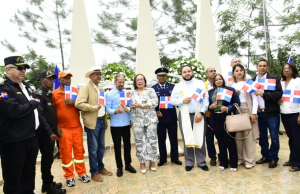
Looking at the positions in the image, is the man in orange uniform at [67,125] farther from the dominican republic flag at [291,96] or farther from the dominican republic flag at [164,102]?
the dominican republic flag at [291,96]

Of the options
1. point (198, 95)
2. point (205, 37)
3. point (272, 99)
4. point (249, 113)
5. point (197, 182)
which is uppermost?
point (205, 37)

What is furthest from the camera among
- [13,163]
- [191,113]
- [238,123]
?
[191,113]

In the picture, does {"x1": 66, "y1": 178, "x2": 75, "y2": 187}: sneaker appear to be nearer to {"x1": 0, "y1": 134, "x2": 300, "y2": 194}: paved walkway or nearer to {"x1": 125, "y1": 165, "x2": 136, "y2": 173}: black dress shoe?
{"x1": 0, "y1": 134, "x2": 300, "y2": 194}: paved walkway

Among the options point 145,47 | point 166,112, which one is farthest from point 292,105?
point 145,47

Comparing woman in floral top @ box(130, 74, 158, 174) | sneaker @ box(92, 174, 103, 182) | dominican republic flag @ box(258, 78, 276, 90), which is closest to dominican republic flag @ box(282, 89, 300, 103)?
dominican republic flag @ box(258, 78, 276, 90)

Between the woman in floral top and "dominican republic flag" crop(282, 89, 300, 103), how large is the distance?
2.23 metres

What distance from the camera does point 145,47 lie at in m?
8.13

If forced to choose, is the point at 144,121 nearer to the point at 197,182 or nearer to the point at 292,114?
the point at 197,182

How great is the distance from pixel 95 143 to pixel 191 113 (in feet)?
5.88

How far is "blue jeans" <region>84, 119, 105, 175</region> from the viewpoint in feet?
13.2

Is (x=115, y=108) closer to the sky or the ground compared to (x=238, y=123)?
closer to the sky

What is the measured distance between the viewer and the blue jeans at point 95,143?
4023 millimetres

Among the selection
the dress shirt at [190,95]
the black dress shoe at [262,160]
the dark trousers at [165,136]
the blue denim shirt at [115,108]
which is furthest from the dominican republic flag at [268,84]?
the blue denim shirt at [115,108]

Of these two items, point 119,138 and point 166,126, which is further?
point 166,126
